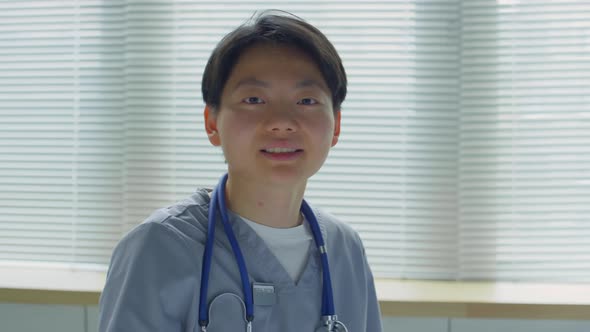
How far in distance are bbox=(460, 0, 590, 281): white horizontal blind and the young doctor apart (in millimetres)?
829

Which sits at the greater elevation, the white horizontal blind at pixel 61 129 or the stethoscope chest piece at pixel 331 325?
the white horizontal blind at pixel 61 129

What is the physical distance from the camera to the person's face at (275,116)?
3.60 feet

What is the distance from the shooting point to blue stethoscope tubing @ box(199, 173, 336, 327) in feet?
3.50

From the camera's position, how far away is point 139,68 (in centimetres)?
200

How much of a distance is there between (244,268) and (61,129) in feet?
3.94

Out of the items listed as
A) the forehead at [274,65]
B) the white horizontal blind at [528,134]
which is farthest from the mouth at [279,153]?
the white horizontal blind at [528,134]

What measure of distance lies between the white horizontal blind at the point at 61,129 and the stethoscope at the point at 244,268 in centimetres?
95

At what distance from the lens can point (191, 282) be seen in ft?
3.51

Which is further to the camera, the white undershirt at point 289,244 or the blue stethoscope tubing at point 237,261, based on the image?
the white undershirt at point 289,244

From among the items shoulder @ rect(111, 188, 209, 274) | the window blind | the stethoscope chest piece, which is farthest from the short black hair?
the window blind

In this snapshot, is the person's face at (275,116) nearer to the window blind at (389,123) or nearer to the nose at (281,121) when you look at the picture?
the nose at (281,121)

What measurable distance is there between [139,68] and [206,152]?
34 centimetres

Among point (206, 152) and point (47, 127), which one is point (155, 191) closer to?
point (206, 152)

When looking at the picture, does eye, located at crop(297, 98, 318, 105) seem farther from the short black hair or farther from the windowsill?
the windowsill
